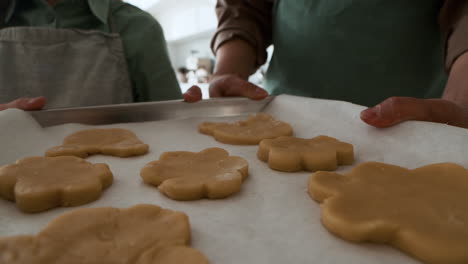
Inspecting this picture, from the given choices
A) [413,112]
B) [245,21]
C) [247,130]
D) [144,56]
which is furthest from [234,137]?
[144,56]

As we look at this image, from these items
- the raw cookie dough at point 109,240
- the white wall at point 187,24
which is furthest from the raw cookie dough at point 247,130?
the white wall at point 187,24

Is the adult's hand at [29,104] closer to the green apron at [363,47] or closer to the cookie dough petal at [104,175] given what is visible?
the cookie dough petal at [104,175]

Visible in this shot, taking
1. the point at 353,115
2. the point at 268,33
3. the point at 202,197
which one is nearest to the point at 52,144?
the point at 202,197

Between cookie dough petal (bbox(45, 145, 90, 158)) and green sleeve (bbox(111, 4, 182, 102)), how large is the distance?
2.75 feet

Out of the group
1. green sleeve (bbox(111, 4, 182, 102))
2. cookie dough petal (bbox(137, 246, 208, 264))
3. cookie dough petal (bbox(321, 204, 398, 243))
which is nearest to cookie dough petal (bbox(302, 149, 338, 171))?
cookie dough petal (bbox(321, 204, 398, 243))

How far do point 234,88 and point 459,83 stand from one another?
2.40 feet

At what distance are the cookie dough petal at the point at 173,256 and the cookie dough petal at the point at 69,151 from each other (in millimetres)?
476

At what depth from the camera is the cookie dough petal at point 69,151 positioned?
809mm

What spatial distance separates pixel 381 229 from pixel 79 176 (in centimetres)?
55

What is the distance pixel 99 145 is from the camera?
88 centimetres

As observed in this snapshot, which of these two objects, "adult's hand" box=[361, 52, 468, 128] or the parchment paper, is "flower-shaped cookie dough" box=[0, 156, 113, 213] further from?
"adult's hand" box=[361, 52, 468, 128]

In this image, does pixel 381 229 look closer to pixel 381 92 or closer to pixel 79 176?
pixel 79 176

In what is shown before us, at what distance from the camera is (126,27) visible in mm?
1661

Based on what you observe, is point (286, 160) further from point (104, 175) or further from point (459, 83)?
point (459, 83)
